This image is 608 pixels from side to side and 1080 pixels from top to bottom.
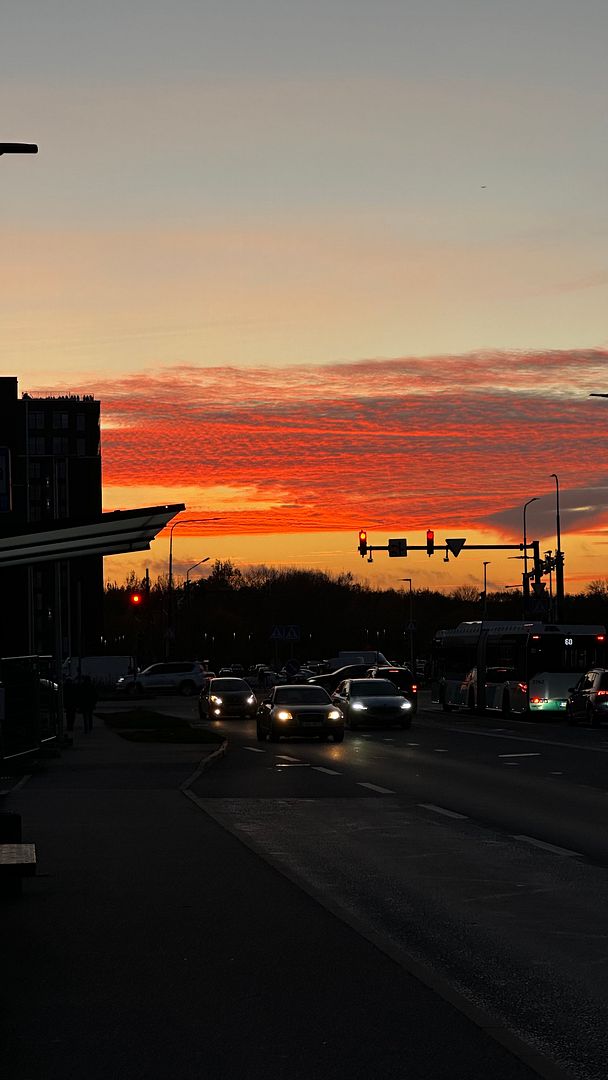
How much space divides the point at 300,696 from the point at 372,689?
638cm

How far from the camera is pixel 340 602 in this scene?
7303 inches

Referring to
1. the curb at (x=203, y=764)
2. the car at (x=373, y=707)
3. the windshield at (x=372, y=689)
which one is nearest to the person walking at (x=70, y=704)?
the car at (x=373, y=707)

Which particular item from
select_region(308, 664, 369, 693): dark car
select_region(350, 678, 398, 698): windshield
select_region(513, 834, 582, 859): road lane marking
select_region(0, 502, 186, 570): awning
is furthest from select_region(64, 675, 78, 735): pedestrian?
select_region(513, 834, 582, 859): road lane marking

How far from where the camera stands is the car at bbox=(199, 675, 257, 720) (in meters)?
55.8

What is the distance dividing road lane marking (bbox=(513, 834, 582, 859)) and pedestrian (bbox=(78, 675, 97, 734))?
28530 millimetres

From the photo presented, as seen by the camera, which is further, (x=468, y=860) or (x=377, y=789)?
(x=377, y=789)

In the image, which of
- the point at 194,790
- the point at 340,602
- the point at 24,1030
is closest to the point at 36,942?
the point at 24,1030

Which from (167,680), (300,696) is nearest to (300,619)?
(167,680)

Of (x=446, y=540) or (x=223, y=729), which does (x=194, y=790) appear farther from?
(x=446, y=540)

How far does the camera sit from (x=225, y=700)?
5594cm

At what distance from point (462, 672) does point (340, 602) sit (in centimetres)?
12916

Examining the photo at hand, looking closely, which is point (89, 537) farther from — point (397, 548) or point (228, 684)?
point (228, 684)

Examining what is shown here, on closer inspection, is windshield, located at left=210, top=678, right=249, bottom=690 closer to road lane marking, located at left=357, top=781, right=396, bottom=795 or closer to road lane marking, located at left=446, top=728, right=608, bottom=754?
road lane marking, located at left=446, top=728, right=608, bottom=754

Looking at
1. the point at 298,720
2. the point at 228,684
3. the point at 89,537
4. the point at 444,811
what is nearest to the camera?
the point at 89,537
